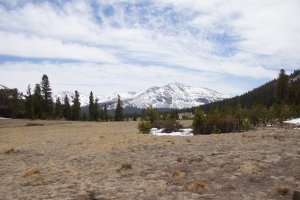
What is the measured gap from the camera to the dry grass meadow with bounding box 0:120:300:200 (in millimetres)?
15352

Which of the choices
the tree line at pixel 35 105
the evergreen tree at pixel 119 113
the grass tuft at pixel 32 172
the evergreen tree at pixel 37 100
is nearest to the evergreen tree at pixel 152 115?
the grass tuft at pixel 32 172

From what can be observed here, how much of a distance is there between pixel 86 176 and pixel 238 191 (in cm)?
753

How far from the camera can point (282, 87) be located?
116688 millimetres

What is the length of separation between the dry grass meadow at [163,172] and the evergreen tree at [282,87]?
93.0 metres

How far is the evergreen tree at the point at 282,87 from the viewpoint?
11456 centimetres

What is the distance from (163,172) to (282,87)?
106 m

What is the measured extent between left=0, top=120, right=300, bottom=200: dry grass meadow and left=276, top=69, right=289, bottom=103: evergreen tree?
93.0 meters

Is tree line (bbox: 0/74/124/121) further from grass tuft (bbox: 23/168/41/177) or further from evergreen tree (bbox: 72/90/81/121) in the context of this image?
grass tuft (bbox: 23/168/41/177)

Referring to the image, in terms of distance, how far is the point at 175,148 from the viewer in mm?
25656

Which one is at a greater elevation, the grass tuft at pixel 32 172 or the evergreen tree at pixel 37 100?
the evergreen tree at pixel 37 100

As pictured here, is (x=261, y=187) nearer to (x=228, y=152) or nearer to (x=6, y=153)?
(x=228, y=152)

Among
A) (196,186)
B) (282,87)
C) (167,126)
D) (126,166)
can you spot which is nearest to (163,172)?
(126,166)

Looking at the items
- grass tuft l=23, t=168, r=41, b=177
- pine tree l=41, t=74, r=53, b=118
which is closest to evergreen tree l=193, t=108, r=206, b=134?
grass tuft l=23, t=168, r=41, b=177

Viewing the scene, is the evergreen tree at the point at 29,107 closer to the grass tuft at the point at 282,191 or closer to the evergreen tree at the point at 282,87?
the evergreen tree at the point at 282,87
